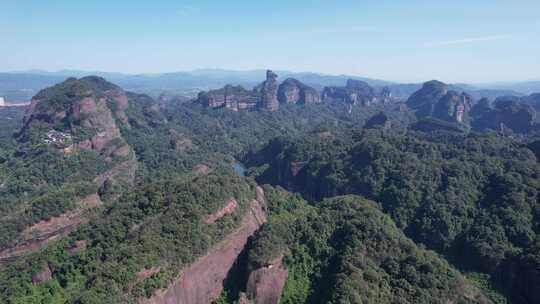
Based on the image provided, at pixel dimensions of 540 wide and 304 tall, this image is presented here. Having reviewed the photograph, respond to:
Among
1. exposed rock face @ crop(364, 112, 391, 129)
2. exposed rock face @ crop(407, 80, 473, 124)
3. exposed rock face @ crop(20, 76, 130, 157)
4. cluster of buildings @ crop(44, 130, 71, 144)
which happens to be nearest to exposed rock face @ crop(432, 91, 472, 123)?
exposed rock face @ crop(407, 80, 473, 124)

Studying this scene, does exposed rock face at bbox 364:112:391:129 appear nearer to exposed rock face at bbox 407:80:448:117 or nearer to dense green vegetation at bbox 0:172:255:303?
exposed rock face at bbox 407:80:448:117

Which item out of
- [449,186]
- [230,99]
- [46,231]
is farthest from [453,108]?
[46,231]

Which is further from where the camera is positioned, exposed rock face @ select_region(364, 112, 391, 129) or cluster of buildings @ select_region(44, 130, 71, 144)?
exposed rock face @ select_region(364, 112, 391, 129)

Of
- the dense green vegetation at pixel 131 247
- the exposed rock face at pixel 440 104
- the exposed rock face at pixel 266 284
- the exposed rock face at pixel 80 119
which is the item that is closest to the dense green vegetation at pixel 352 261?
the exposed rock face at pixel 266 284

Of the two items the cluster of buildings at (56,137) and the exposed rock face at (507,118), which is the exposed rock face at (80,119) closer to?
the cluster of buildings at (56,137)

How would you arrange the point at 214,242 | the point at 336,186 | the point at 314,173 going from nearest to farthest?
the point at 214,242 < the point at 336,186 < the point at 314,173

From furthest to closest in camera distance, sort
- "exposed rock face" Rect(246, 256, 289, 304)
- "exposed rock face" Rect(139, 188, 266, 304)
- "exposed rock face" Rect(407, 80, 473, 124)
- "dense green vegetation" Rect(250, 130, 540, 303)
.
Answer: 1. "exposed rock face" Rect(407, 80, 473, 124)
2. "dense green vegetation" Rect(250, 130, 540, 303)
3. "exposed rock face" Rect(246, 256, 289, 304)
4. "exposed rock face" Rect(139, 188, 266, 304)

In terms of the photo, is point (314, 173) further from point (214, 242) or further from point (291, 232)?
point (214, 242)


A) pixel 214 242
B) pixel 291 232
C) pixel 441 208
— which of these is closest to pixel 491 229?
pixel 441 208
